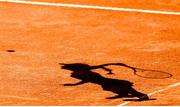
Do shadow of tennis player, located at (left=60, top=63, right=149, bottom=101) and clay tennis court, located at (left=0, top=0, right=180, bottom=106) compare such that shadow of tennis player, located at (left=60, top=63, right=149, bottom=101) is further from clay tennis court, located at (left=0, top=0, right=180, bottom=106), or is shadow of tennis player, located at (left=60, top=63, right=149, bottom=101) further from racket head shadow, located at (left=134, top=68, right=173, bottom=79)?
racket head shadow, located at (left=134, top=68, right=173, bottom=79)

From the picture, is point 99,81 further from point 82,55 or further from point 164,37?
point 164,37

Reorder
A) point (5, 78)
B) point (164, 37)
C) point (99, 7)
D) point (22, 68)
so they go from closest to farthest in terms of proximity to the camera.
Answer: point (5, 78), point (22, 68), point (164, 37), point (99, 7)

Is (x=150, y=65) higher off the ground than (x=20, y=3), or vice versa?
(x=20, y=3)

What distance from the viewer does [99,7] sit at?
25234mm

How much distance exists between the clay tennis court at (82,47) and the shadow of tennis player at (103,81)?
23 cm

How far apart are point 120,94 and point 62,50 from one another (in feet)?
16.3

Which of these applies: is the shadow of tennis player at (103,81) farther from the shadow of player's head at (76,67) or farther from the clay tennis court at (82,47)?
the clay tennis court at (82,47)

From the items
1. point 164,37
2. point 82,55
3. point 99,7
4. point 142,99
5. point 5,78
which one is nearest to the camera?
point 142,99

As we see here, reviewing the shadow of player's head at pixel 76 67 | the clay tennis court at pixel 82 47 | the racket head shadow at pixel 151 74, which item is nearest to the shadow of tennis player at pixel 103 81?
the shadow of player's head at pixel 76 67

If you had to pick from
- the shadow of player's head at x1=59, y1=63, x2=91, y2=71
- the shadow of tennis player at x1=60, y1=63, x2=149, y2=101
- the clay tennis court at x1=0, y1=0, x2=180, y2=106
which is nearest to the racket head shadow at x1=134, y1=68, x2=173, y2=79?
the clay tennis court at x1=0, y1=0, x2=180, y2=106

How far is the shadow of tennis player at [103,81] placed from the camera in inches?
571

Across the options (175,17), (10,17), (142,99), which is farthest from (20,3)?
(142,99)

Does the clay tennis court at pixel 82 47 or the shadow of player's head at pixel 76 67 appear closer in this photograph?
the clay tennis court at pixel 82 47

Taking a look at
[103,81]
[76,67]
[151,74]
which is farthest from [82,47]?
[103,81]
